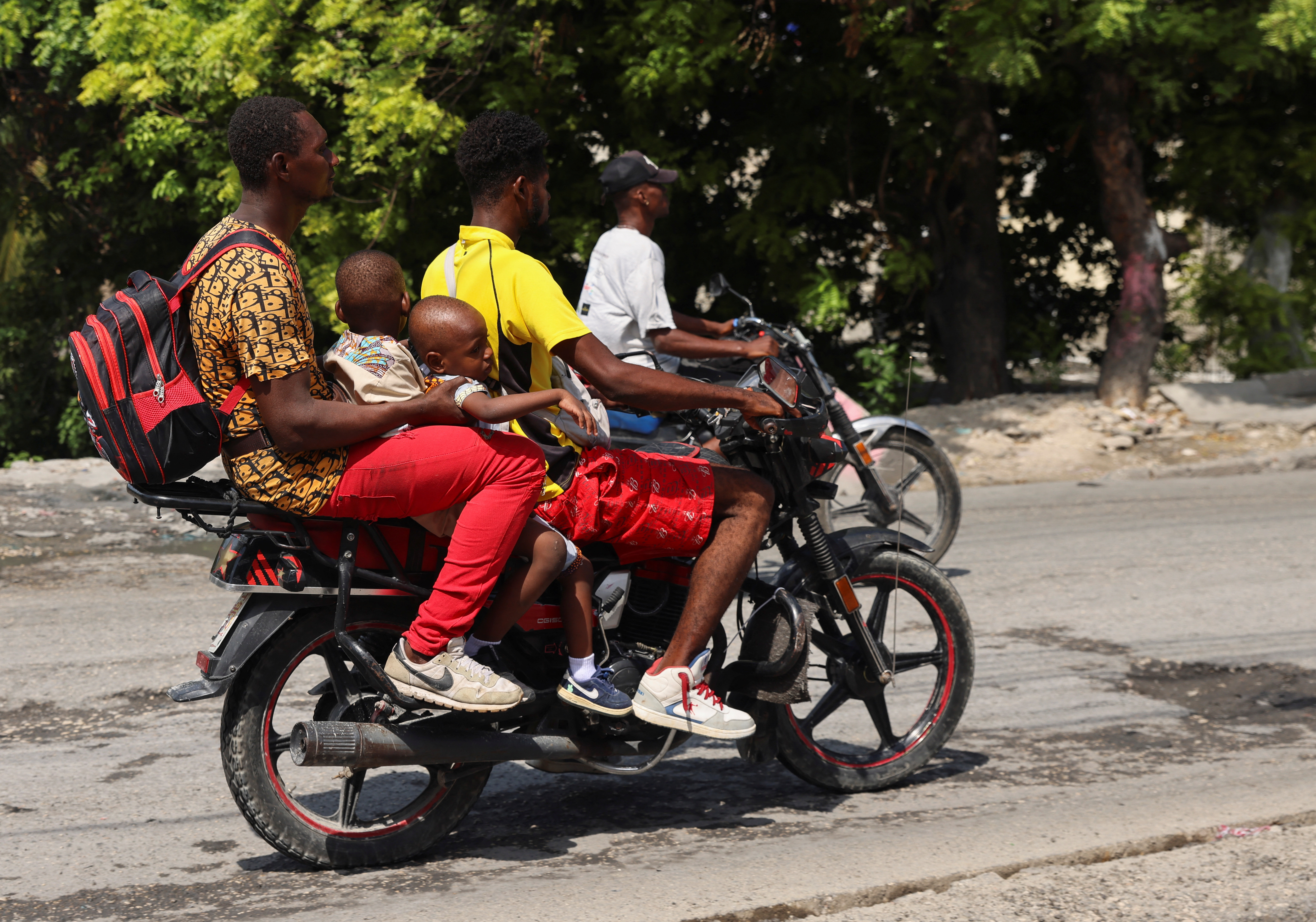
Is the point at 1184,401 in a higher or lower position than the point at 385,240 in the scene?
lower

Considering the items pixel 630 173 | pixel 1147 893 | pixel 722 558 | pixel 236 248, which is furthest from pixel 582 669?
pixel 630 173

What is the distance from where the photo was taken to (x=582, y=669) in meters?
3.93

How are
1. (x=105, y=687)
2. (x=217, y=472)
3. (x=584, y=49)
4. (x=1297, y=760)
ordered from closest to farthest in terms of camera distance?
(x=1297, y=760), (x=105, y=687), (x=217, y=472), (x=584, y=49)

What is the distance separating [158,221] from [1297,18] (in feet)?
42.3

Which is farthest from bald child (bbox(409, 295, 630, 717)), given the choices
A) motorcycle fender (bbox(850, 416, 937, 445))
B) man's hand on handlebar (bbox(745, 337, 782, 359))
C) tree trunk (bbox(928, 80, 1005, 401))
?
tree trunk (bbox(928, 80, 1005, 401))

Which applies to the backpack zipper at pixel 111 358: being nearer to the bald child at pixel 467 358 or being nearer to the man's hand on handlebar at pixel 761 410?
the bald child at pixel 467 358

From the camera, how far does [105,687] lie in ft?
18.7

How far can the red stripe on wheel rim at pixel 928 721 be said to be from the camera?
4461 millimetres

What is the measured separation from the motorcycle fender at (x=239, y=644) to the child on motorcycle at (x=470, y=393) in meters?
0.33

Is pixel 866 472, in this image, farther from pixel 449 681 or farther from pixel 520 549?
pixel 449 681

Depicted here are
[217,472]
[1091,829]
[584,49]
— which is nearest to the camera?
[1091,829]

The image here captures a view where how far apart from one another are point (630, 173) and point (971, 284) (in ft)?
32.5

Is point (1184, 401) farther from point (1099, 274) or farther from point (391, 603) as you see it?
point (391, 603)

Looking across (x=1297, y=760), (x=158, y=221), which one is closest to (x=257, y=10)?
(x=158, y=221)
